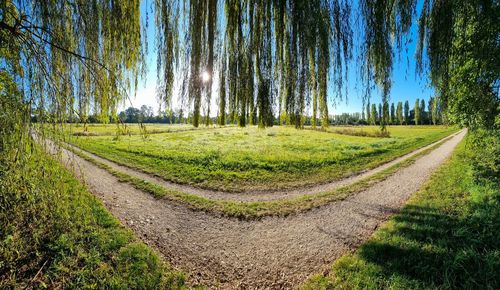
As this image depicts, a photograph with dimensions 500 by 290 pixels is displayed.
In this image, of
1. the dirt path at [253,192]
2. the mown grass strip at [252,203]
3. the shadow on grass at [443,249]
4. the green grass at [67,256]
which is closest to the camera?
the green grass at [67,256]

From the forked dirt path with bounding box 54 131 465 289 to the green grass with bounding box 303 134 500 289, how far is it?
0.43 meters

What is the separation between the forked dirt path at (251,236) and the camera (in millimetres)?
4266

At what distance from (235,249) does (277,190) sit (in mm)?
4400

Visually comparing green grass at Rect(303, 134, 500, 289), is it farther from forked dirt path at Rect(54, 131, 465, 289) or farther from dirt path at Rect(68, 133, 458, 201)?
dirt path at Rect(68, 133, 458, 201)

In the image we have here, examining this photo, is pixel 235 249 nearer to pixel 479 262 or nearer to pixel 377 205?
pixel 479 262

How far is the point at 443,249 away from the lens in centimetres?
418

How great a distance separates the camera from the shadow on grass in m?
3.50

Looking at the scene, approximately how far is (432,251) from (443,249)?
197mm

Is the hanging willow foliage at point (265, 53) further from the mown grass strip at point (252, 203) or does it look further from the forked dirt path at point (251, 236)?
the mown grass strip at point (252, 203)

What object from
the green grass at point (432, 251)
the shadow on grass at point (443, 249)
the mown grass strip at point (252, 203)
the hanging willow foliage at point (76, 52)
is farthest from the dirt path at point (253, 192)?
the hanging willow foliage at point (76, 52)

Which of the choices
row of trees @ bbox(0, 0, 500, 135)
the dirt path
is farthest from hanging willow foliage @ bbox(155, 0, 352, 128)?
the dirt path

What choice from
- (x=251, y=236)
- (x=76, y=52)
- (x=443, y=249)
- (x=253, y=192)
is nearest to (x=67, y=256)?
(x=251, y=236)

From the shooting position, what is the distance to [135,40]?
1.83 metres

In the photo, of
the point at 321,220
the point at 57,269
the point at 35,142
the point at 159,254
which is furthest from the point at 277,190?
the point at 35,142
